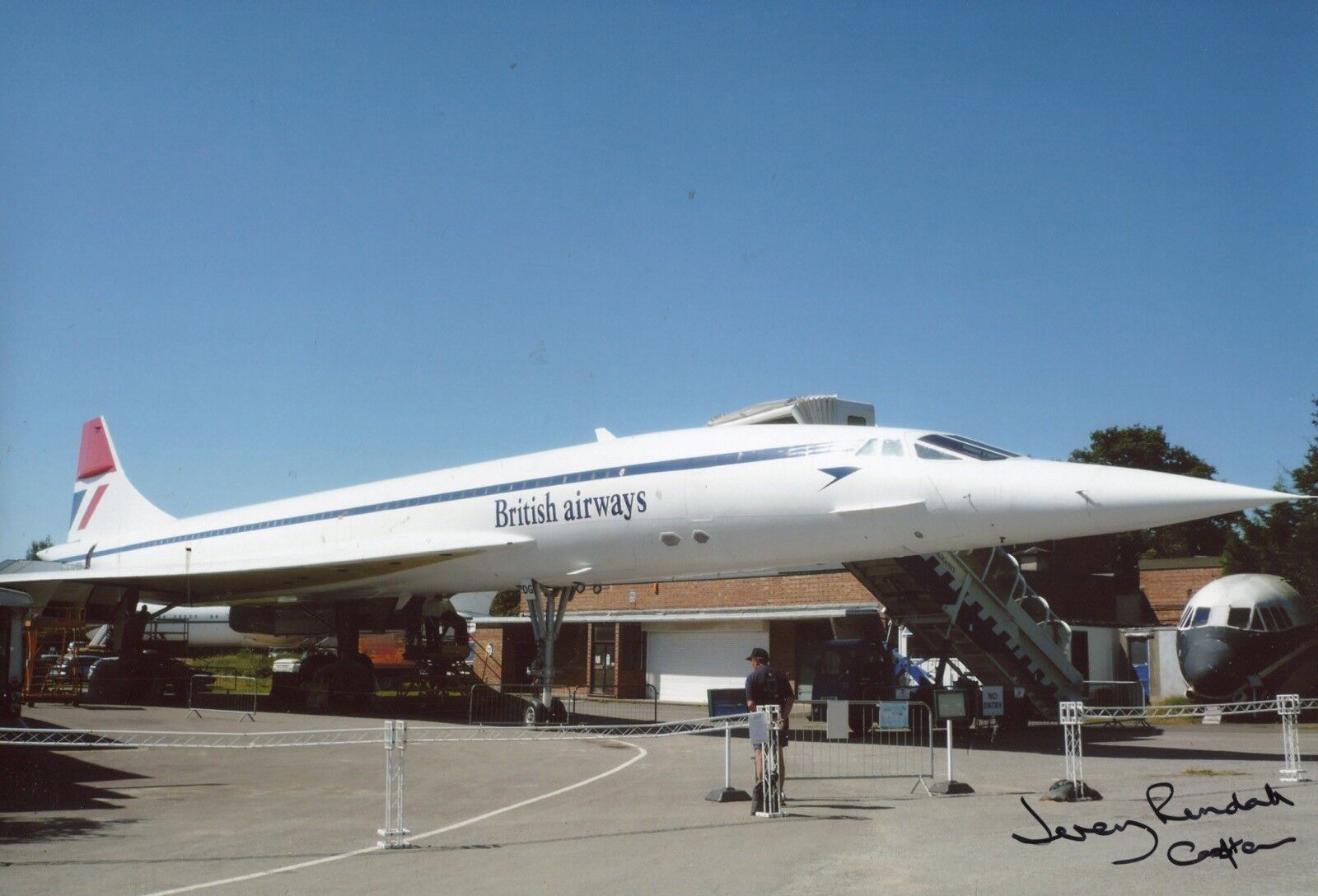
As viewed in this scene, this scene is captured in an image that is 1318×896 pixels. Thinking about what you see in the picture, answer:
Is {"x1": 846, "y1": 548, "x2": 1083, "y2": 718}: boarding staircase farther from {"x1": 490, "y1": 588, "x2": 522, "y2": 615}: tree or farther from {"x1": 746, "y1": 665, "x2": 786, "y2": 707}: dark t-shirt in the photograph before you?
{"x1": 490, "y1": 588, "x2": 522, "y2": 615}: tree

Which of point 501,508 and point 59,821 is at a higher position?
point 501,508

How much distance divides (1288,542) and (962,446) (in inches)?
693

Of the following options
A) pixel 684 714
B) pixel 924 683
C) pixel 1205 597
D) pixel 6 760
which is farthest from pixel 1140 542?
pixel 6 760

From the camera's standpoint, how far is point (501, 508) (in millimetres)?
18484

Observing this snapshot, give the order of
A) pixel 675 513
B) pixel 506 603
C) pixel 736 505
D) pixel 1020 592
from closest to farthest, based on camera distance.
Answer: pixel 736 505 → pixel 675 513 → pixel 1020 592 → pixel 506 603

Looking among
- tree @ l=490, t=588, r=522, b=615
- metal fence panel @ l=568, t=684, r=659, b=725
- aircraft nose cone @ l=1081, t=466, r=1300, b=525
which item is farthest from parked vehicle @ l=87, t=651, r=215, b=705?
tree @ l=490, t=588, r=522, b=615

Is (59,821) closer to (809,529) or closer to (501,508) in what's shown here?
(809,529)

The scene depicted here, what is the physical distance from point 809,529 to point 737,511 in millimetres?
1070

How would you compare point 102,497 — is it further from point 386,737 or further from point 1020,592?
point 386,737

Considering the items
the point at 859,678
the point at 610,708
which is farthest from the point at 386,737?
the point at 610,708

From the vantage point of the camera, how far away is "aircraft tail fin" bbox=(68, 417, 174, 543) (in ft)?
104

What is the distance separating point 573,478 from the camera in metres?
17.3

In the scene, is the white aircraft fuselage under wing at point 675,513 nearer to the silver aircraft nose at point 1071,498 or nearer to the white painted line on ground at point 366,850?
the silver aircraft nose at point 1071,498

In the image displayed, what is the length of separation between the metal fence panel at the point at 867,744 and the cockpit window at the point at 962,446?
120 inches
